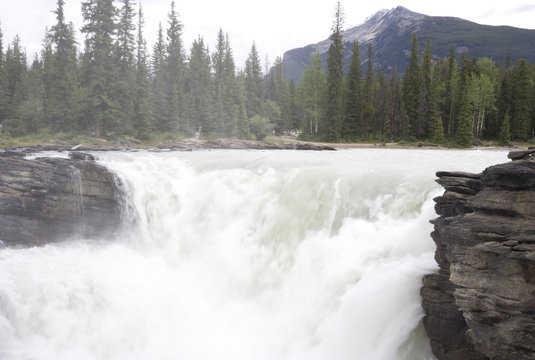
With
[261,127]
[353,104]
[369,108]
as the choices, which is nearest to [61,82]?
[261,127]

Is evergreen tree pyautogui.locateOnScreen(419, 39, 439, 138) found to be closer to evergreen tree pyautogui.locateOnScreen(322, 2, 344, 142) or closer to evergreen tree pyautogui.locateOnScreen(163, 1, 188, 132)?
evergreen tree pyautogui.locateOnScreen(322, 2, 344, 142)

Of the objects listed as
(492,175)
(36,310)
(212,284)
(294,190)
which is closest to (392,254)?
(492,175)

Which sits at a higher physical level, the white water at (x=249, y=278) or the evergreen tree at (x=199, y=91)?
the evergreen tree at (x=199, y=91)

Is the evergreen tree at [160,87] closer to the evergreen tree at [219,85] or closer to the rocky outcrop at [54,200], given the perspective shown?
the evergreen tree at [219,85]

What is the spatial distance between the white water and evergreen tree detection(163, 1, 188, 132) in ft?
131

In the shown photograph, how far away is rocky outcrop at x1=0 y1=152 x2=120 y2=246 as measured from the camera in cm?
1341

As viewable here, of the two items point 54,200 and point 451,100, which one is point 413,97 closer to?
point 451,100

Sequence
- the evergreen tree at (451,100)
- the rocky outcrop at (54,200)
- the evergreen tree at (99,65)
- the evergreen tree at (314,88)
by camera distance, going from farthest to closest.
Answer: the evergreen tree at (314,88)
the evergreen tree at (451,100)
the evergreen tree at (99,65)
the rocky outcrop at (54,200)

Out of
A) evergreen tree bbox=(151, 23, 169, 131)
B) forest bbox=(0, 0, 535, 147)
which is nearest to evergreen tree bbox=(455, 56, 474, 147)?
forest bbox=(0, 0, 535, 147)

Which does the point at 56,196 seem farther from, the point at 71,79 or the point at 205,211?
the point at 71,79

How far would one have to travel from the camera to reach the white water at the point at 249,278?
8102 mm

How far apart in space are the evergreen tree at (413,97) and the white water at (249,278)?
132 feet

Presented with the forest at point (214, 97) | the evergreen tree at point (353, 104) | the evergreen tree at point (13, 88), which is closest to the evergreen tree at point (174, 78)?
the forest at point (214, 97)

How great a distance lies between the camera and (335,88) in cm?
5244
